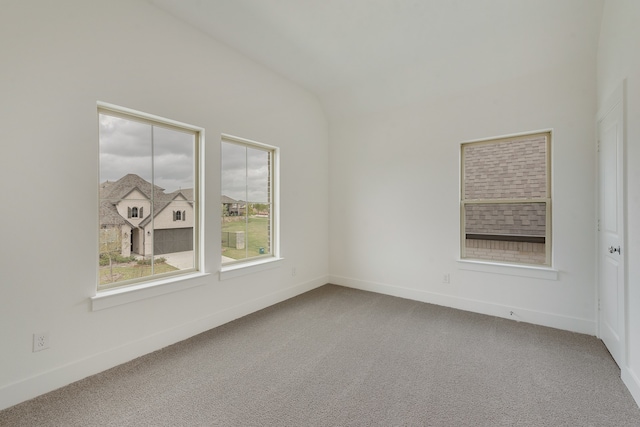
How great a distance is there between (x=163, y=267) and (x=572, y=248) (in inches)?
166

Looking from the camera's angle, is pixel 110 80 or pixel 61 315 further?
pixel 110 80

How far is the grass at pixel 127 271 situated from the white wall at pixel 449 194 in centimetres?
276

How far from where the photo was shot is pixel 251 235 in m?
3.68

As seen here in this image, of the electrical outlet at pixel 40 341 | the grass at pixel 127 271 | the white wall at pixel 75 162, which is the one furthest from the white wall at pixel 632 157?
the electrical outlet at pixel 40 341

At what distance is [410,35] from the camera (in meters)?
2.98

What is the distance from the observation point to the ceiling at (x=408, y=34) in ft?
8.49

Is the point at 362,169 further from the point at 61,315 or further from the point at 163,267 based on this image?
the point at 61,315

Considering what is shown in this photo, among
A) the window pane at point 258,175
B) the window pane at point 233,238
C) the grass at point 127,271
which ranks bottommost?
the grass at point 127,271

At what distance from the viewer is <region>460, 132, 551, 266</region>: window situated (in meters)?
3.29

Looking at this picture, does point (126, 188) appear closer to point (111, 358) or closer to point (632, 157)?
point (111, 358)

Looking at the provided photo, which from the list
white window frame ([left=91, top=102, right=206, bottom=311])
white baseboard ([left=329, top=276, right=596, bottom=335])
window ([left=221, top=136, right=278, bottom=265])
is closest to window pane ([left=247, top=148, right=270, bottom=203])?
window ([left=221, top=136, right=278, bottom=265])

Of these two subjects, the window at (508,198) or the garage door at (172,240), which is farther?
the window at (508,198)

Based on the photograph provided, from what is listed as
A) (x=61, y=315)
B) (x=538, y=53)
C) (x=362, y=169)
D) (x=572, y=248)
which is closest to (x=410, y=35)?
(x=538, y=53)

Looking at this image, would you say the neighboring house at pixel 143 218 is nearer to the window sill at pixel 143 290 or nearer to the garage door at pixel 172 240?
the garage door at pixel 172 240
